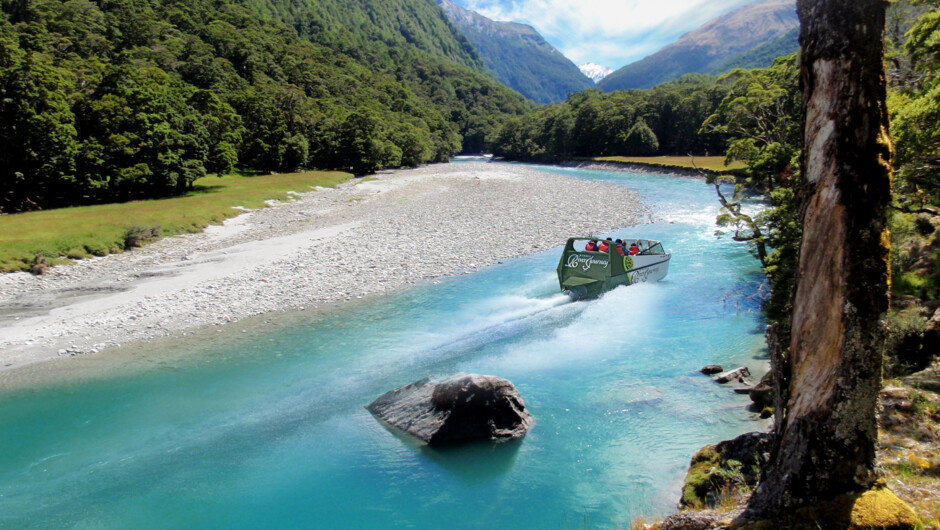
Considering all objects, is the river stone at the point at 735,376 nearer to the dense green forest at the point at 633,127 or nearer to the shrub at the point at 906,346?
the shrub at the point at 906,346

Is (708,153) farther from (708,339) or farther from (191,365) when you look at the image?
(191,365)

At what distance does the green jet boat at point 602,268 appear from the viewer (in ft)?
78.0

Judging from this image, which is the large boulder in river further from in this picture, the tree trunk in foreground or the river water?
the tree trunk in foreground

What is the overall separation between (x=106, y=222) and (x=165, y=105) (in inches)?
724

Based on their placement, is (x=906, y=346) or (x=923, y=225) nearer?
(x=906, y=346)

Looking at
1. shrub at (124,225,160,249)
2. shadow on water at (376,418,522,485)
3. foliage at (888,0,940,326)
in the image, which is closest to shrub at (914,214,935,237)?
foliage at (888,0,940,326)

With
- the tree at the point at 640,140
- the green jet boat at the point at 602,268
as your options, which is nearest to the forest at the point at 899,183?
the green jet boat at the point at 602,268

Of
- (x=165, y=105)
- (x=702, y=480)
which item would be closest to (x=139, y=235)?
(x=165, y=105)

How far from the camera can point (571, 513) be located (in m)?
9.80

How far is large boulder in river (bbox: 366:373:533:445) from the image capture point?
12.7 meters

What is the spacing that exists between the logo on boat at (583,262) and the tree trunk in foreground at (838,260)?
19071 mm

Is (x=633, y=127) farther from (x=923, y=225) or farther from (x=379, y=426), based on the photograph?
(x=379, y=426)

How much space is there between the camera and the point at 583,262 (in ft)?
79.6

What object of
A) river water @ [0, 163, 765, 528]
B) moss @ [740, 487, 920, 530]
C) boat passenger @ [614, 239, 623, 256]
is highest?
moss @ [740, 487, 920, 530]
